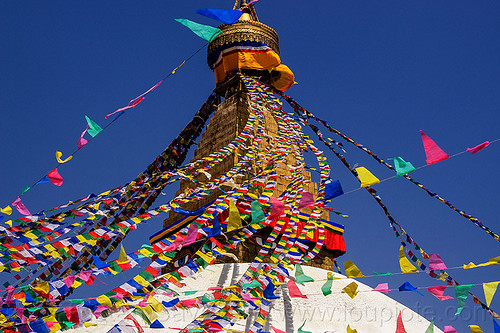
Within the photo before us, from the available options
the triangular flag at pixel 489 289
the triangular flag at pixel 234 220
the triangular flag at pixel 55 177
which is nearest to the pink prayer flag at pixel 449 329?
the triangular flag at pixel 489 289

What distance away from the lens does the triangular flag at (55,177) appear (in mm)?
6266

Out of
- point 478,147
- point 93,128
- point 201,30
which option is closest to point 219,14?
point 201,30

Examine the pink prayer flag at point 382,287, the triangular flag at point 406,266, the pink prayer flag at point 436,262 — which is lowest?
the pink prayer flag at point 382,287

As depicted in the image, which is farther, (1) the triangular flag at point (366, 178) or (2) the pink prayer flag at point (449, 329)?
(2) the pink prayer flag at point (449, 329)

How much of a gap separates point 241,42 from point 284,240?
5.70 metres

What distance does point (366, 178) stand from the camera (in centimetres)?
527

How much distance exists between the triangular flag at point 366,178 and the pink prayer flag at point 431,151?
54 centimetres

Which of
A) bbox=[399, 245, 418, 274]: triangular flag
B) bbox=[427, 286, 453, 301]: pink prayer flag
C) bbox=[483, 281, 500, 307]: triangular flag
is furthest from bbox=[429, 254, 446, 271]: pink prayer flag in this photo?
bbox=[483, 281, 500, 307]: triangular flag

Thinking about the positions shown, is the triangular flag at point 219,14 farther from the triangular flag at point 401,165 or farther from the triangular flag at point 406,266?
the triangular flag at point 406,266

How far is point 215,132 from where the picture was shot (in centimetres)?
1110

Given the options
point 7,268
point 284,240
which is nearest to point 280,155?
point 284,240

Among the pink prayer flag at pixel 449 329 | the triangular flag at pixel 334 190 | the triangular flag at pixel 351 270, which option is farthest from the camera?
the triangular flag at pixel 334 190

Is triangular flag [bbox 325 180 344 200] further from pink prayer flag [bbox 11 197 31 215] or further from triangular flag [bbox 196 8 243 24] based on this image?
pink prayer flag [bbox 11 197 31 215]

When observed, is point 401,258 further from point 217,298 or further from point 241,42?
point 241,42
